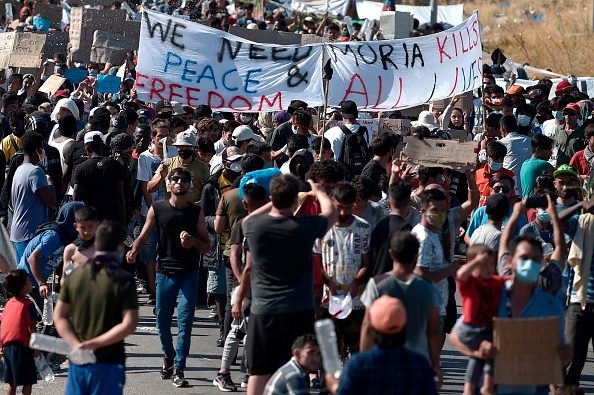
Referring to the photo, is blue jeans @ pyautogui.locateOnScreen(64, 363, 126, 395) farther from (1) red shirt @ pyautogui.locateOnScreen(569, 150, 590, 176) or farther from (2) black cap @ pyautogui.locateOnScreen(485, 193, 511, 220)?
(1) red shirt @ pyautogui.locateOnScreen(569, 150, 590, 176)

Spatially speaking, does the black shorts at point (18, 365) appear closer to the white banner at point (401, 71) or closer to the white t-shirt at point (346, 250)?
the white t-shirt at point (346, 250)

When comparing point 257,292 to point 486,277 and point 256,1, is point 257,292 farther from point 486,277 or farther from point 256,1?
point 256,1

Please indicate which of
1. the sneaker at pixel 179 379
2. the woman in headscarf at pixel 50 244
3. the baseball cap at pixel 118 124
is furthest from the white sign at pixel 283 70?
the sneaker at pixel 179 379

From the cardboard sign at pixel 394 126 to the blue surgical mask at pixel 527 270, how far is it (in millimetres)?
7561

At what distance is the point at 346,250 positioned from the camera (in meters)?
8.34

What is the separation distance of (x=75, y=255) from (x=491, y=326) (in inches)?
123

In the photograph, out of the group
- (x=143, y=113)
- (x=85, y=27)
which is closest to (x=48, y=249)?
(x=143, y=113)

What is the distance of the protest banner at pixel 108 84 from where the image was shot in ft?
56.3

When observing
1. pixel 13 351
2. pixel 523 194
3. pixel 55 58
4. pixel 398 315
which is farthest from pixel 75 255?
pixel 55 58

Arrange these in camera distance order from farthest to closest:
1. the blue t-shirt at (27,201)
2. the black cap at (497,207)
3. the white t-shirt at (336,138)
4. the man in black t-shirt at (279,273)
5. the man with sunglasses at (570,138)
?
1. the man with sunglasses at (570,138)
2. the white t-shirt at (336,138)
3. the blue t-shirt at (27,201)
4. the black cap at (497,207)
5. the man in black t-shirt at (279,273)

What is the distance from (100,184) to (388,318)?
5605 mm

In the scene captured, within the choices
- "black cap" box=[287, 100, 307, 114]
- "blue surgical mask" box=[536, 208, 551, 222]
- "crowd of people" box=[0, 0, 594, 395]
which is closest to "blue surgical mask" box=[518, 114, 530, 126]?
"crowd of people" box=[0, 0, 594, 395]

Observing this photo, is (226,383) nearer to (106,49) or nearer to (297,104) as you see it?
(297,104)

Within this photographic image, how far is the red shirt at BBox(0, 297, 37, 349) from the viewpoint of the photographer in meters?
8.21
